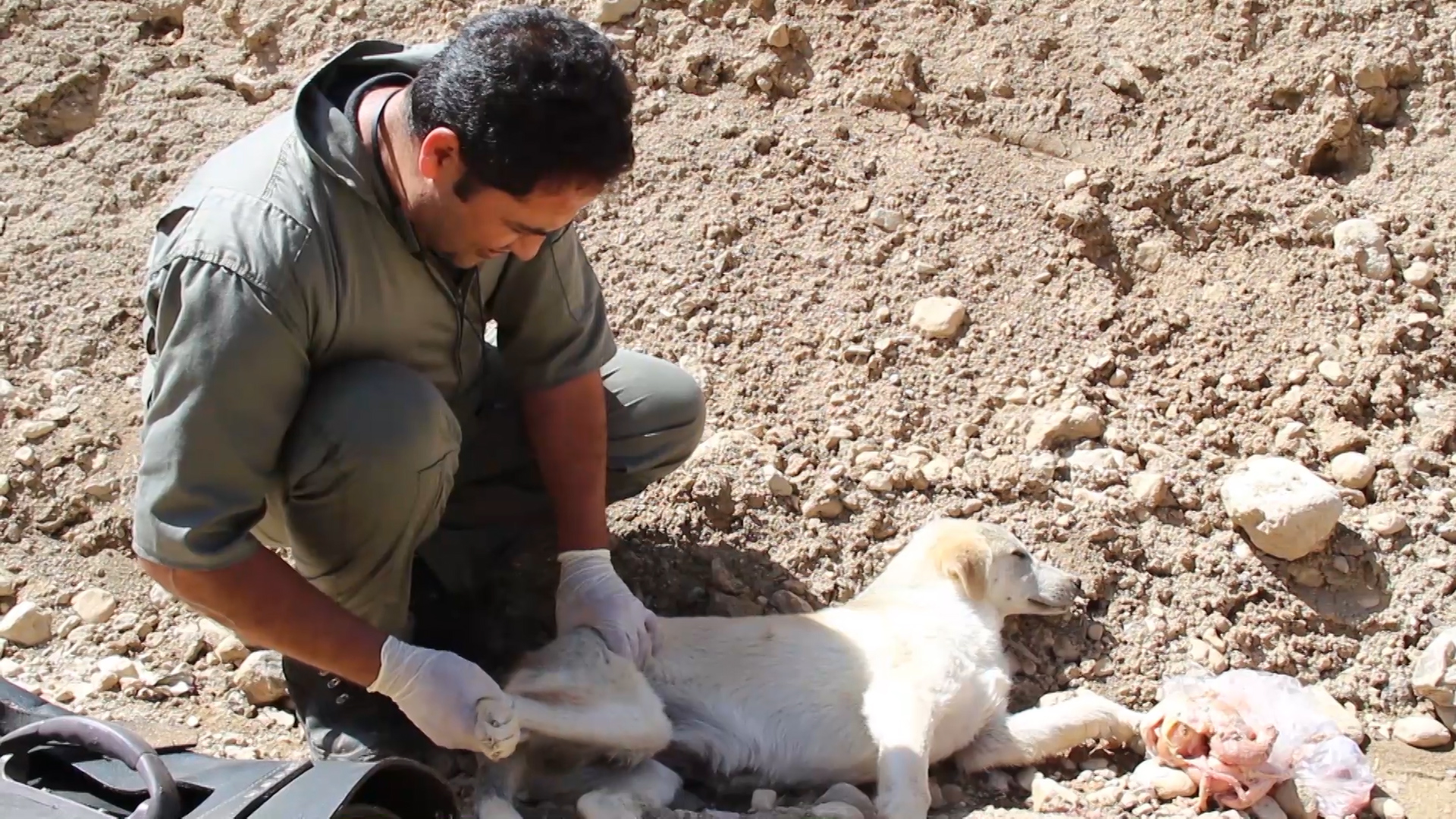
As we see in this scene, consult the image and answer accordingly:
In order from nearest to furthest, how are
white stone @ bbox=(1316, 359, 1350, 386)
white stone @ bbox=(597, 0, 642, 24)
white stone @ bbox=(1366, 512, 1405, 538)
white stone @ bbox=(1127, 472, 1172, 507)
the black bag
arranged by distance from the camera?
the black bag
white stone @ bbox=(1366, 512, 1405, 538)
white stone @ bbox=(1127, 472, 1172, 507)
white stone @ bbox=(1316, 359, 1350, 386)
white stone @ bbox=(597, 0, 642, 24)

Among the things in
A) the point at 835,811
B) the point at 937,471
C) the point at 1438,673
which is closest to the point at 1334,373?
the point at 1438,673

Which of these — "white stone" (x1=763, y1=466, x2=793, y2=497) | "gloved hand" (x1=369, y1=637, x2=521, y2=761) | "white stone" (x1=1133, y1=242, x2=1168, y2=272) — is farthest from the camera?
"white stone" (x1=1133, y1=242, x2=1168, y2=272)

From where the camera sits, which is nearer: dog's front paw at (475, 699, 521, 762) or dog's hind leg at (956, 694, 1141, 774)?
dog's front paw at (475, 699, 521, 762)

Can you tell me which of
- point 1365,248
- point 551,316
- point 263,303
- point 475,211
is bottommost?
point 1365,248

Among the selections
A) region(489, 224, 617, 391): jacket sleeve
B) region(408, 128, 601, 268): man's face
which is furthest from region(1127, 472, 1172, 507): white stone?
region(408, 128, 601, 268): man's face

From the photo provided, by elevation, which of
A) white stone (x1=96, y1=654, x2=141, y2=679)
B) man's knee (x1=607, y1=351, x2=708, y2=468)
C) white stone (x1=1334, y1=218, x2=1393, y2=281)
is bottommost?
white stone (x1=96, y1=654, x2=141, y2=679)

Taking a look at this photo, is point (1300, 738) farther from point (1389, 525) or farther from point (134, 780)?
point (134, 780)

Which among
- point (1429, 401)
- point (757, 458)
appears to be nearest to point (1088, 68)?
point (1429, 401)

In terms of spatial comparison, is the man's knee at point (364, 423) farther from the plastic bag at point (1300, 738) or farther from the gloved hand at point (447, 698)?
the plastic bag at point (1300, 738)

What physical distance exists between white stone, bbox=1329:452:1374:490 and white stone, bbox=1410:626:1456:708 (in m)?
0.57

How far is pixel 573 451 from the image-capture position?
11.7 ft

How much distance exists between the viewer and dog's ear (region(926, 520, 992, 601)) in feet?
12.7

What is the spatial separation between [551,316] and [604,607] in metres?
0.76

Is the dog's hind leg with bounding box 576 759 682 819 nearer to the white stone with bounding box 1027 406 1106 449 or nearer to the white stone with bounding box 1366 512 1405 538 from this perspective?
the white stone with bounding box 1027 406 1106 449
